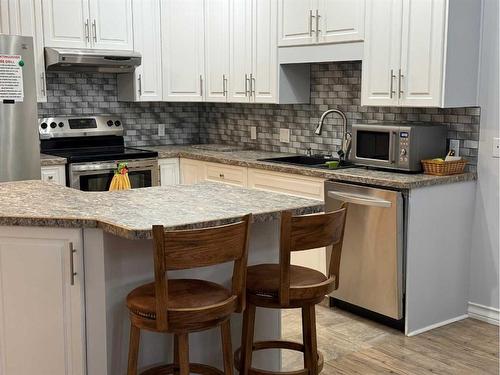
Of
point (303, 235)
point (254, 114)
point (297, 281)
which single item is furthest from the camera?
point (254, 114)

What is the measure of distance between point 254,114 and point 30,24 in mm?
1909

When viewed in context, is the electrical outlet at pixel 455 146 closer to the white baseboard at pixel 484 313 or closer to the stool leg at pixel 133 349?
the white baseboard at pixel 484 313

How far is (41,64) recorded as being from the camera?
4695 millimetres

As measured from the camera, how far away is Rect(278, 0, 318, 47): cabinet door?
14.2 ft

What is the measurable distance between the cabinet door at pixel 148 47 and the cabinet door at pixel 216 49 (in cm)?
40

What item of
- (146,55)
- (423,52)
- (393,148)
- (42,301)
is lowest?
(42,301)

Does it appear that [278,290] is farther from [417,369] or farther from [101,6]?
[101,6]

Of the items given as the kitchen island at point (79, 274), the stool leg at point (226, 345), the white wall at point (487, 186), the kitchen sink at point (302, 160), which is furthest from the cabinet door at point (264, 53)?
the stool leg at point (226, 345)

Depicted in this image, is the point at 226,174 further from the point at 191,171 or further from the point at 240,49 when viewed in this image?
the point at 240,49

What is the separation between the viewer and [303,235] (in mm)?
2340

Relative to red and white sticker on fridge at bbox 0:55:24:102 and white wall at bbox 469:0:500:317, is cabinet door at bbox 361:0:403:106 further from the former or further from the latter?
red and white sticker on fridge at bbox 0:55:24:102

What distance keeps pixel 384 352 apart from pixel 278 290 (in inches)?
53.3

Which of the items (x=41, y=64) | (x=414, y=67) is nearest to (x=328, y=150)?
(x=414, y=67)

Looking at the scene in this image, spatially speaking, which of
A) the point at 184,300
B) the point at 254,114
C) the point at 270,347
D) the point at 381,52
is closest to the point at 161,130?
the point at 254,114
